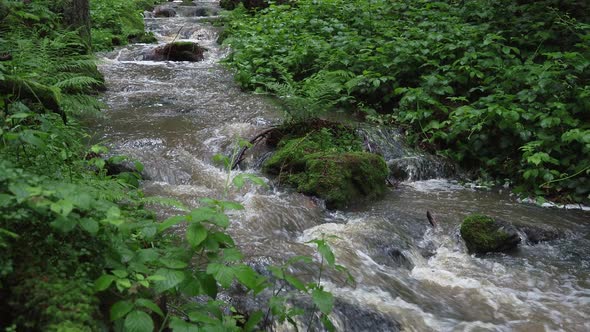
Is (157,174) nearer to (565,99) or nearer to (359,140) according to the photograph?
(359,140)

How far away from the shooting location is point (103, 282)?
2.28 metres

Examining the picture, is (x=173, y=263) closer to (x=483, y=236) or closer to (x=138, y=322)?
(x=138, y=322)

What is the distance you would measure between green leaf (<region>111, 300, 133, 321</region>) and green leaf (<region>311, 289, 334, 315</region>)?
935 millimetres

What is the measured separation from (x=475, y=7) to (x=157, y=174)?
7.49 metres

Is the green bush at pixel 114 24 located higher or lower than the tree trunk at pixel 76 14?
lower

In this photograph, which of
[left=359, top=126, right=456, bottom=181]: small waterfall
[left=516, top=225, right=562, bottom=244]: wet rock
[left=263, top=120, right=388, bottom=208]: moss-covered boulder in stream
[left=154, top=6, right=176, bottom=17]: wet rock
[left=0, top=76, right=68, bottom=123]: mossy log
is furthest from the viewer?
[left=154, top=6, right=176, bottom=17]: wet rock

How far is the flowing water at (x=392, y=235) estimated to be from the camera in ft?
13.0

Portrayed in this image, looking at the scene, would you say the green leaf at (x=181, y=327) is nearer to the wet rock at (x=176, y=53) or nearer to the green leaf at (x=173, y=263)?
the green leaf at (x=173, y=263)

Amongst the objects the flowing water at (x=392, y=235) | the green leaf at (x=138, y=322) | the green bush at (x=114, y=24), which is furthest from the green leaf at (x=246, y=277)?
the green bush at (x=114, y=24)

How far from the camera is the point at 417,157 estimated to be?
24.4 feet

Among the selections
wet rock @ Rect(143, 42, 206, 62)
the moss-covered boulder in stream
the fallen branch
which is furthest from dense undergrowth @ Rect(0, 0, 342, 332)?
wet rock @ Rect(143, 42, 206, 62)

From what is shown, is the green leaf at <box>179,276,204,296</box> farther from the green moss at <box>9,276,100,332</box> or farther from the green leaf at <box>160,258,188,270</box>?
the green moss at <box>9,276,100,332</box>

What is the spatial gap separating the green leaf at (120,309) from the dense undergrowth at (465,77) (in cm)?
515

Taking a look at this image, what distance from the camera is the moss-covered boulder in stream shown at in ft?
20.0
